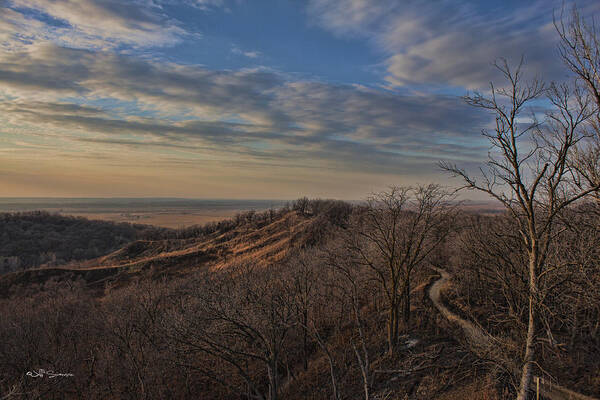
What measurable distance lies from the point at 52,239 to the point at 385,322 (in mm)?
154996

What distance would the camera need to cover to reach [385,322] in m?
30.4

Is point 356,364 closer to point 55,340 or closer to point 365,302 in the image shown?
point 365,302

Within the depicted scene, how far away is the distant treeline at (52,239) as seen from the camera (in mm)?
118312

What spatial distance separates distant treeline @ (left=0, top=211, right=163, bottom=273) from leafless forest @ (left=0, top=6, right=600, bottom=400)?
280ft

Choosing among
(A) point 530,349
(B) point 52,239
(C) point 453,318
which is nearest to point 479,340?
(C) point 453,318

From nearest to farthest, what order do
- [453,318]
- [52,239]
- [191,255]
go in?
[453,318] → [191,255] → [52,239]

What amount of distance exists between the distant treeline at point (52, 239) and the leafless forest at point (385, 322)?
280 ft

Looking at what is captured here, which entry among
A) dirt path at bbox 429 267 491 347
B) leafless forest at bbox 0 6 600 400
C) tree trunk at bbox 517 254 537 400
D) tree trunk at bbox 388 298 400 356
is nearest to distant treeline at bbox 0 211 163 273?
leafless forest at bbox 0 6 600 400

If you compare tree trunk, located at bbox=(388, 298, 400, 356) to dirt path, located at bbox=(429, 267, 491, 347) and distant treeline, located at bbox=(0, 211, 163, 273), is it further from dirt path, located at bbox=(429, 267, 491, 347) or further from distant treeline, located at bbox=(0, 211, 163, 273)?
distant treeline, located at bbox=(0, 211, 163, 273)

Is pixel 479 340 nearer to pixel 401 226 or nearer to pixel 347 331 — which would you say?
pixel 401 226

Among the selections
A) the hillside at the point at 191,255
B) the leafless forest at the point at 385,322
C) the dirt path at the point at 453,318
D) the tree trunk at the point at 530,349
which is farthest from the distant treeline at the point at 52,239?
the tree trunk at the point at 530,349

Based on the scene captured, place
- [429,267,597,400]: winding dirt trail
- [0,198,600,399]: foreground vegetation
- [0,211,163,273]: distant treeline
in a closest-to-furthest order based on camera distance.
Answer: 1. [429,267,597,400]: winding dirt trail
2. [0,198,600,399]: foreground vegetation
3. [0,211,163,273]: distant treeline

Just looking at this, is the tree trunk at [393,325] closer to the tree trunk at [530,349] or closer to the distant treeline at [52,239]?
the tree trunk at [530,349]

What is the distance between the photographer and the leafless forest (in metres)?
12.5
